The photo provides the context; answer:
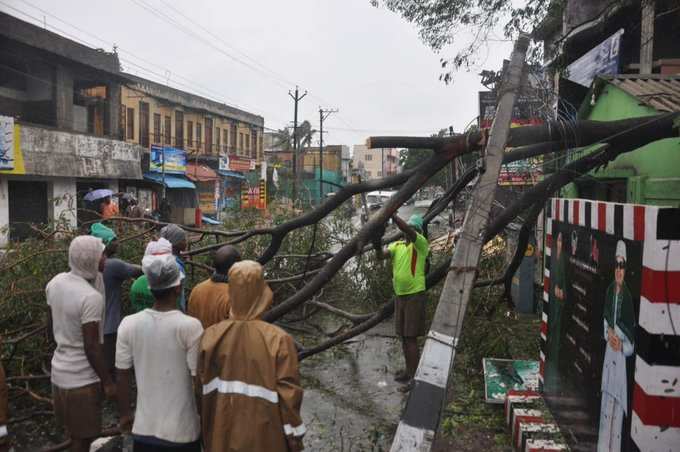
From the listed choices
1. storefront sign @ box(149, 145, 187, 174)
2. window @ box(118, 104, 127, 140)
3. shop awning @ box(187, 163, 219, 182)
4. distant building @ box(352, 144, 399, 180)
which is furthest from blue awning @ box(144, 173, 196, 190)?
distant building @ box(352, 144, 399, 180)

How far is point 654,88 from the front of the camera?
6461 mm

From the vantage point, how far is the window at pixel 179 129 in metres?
30.0

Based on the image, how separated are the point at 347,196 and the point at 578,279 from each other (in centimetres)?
220

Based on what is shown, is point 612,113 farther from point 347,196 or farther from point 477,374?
point 347,196

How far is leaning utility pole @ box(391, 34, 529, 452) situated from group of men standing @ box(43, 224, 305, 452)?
2.11 feet

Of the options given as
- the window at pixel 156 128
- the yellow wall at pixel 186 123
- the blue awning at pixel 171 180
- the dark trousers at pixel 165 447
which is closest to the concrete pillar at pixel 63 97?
the yellow wall at pixel 186 123

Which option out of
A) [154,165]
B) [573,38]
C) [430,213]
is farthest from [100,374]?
[154,165]

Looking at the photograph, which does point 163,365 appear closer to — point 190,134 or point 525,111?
point 525,111

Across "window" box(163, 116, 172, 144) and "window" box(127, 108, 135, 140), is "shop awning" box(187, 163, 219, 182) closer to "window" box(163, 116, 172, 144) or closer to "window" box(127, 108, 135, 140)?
"window" box(163, 116, 172, 144)

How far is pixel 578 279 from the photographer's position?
326cm

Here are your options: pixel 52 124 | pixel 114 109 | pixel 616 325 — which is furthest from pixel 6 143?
pixel 616 325

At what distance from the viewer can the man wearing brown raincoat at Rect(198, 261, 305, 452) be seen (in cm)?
255

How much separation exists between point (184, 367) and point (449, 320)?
56.9 inches

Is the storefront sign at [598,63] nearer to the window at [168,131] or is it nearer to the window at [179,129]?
the window at [168,131]
